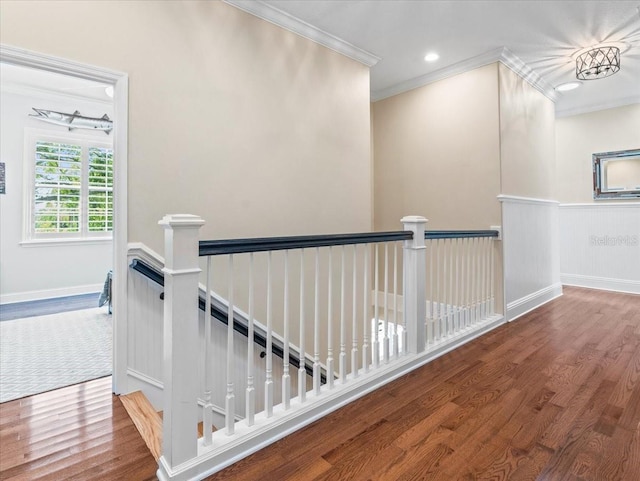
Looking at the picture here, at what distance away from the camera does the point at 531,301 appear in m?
4.06

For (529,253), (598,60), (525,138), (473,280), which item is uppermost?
(598,60)

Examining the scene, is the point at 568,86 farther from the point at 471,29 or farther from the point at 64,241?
the point at 64,241

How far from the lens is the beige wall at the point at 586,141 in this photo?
4828 millimetres

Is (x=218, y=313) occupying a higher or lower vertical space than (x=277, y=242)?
lower

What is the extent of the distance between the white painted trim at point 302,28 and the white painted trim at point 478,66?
0.76 metres

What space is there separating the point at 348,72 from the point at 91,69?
2.32 metres

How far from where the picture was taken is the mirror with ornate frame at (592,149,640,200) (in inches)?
188

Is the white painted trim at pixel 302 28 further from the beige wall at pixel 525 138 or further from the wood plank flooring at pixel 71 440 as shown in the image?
the wood plank flooring at pixel 71 440

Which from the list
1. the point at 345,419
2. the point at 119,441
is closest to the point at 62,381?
the point at 119,441

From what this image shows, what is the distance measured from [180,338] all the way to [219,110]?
1793 mm

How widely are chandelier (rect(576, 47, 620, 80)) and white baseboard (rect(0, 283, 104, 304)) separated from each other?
7007 millimetres

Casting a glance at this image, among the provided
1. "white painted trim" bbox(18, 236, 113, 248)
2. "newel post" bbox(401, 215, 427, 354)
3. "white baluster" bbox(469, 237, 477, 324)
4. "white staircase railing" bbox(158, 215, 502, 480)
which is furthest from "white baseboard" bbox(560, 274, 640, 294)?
"white painted trim" bbox(18, 236, 113, 248)

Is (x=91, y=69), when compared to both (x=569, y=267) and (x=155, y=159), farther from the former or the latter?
(x=569, y=267)

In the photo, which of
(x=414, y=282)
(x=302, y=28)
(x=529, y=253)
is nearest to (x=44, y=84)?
(x=302, y=28)
